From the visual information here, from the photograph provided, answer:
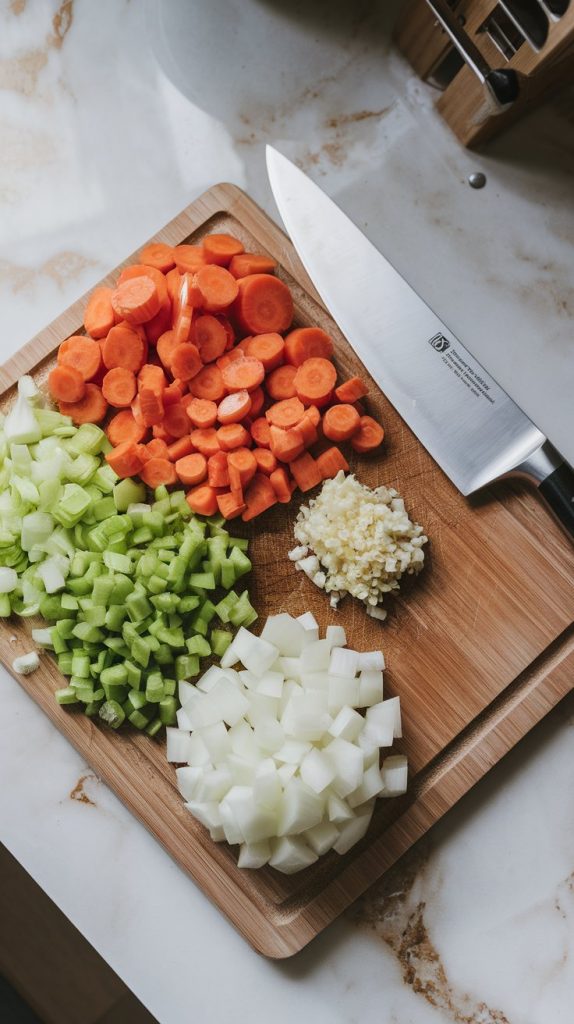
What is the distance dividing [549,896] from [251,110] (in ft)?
6.47

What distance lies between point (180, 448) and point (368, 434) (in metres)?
0.41

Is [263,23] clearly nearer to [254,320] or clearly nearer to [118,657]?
[254,320]

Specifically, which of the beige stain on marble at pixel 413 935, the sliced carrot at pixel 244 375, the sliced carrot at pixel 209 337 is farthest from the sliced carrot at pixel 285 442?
the beige stain on marble at pixel 413 935

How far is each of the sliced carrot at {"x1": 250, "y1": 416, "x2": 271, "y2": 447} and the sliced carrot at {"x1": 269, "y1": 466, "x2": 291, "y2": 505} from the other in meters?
0.07

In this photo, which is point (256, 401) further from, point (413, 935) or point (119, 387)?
point (413, 935)

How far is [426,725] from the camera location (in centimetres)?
192

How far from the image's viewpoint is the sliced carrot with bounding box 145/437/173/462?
191cm

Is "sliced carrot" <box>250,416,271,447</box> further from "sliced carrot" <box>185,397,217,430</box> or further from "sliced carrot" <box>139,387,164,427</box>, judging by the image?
"sliced carrot" <box>139,387,164,427</box>

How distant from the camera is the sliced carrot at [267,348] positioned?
1.93 meters

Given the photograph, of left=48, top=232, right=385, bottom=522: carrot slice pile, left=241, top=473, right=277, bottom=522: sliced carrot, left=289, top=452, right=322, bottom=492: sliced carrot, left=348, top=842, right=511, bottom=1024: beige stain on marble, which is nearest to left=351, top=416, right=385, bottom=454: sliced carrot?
left=48, top=232, right=385, bottom=522: carrot slice pile

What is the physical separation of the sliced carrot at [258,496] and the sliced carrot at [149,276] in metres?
0.43

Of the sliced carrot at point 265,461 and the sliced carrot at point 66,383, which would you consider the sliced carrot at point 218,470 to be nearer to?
the sliced carrot at point 265,461

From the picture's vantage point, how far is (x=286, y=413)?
6.34ft

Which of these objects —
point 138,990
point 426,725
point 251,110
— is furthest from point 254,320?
point 138,990
